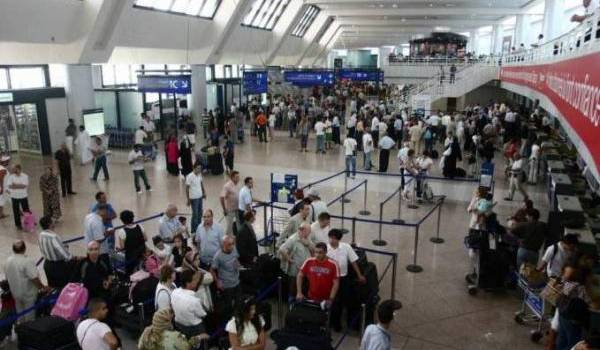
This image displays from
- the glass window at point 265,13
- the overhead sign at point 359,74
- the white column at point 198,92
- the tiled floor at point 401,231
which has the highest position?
the glass window at point 265,13

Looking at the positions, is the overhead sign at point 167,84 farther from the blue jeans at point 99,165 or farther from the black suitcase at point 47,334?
the black suitcase at point 47,334

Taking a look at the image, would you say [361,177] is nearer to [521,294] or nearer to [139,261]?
[521,294]

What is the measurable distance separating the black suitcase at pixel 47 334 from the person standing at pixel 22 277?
0.98 m

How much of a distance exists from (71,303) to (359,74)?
24.8 m

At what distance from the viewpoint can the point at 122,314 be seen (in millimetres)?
6180

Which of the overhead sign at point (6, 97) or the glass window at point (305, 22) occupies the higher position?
the glass window at point (305, 22)

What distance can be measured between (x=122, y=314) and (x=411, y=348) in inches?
149

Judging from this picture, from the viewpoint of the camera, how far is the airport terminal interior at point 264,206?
5.43 m

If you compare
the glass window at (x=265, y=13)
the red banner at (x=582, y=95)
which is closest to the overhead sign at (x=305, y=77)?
the glass window at (x=265, y=13)

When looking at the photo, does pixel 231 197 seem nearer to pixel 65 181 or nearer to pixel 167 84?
pixel 65 181

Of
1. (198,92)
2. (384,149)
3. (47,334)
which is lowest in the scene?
(47,334)

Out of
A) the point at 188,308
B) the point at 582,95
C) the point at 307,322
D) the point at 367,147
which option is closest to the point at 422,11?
the point at 367,147

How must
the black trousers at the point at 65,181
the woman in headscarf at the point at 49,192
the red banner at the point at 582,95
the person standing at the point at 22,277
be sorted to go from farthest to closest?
the black trousers at the point at 65,181, the woman in headscarf at the point at 49,192, the person standing at the point at 22,277, the red banner at the point at 582,95

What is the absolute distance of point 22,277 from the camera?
596 cm
